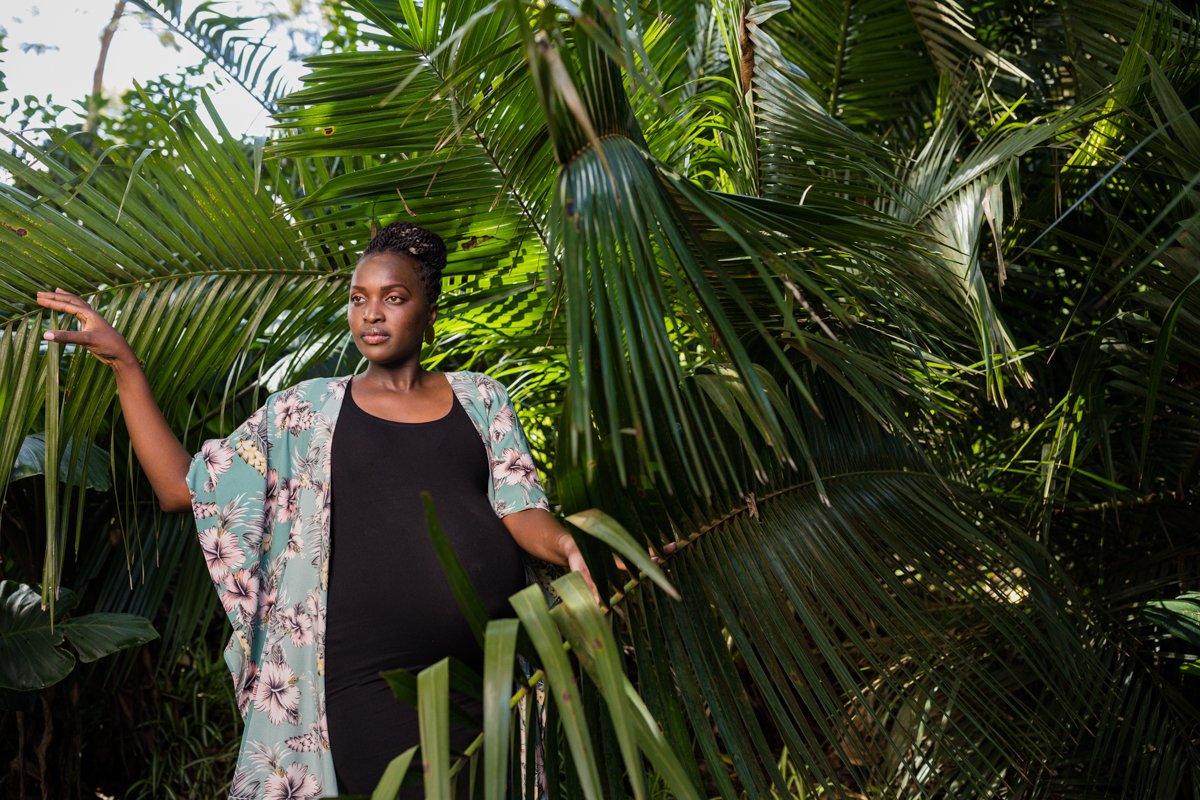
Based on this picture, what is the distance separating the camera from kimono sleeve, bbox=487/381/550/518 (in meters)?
1.20

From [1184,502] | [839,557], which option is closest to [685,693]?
[839,557]

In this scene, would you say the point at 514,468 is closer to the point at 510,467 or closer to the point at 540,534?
the point at 510,467

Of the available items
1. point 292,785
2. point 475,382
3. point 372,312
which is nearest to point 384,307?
point 372,312

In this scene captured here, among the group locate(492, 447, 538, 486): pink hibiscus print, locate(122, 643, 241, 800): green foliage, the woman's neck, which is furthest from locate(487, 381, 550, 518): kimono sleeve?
locate(122, 643, 241, 800): green foliage

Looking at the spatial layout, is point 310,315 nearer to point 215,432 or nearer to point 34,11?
point 215,432

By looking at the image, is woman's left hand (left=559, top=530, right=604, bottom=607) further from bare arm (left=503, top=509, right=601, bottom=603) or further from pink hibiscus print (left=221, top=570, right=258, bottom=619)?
pink hibiscus print (left=221, top=570, right=258, bottom=619)

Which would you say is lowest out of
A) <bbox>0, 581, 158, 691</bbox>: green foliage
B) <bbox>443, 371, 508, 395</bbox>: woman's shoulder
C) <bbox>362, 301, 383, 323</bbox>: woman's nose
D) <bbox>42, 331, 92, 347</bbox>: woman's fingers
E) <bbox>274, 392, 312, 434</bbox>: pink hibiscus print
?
<bbox>0, 581, 158, 691</bbox>: green foliage

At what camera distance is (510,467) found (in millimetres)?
1227

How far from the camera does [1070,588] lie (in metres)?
1.59

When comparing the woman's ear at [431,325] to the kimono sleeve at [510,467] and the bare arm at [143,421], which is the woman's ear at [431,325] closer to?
the kimono sleeve at [510,467]

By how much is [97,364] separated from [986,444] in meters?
2.37

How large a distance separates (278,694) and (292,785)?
0.12 m

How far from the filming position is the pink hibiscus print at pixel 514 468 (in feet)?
3.99

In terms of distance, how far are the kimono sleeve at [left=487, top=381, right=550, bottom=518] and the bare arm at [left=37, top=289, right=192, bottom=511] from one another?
1.41 ft
